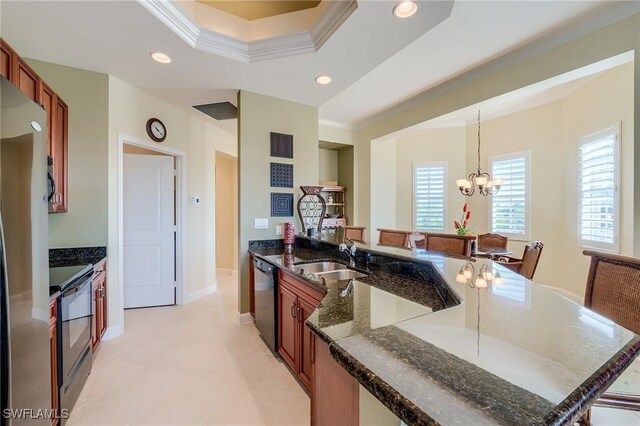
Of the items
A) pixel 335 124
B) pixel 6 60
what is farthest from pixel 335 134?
pixel 6 60

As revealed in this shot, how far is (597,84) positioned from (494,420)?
5092mm

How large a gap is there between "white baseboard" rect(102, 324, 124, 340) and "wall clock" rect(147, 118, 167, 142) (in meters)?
2.19

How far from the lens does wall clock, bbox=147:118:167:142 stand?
127 inches

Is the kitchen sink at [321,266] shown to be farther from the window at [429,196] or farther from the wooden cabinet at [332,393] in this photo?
the window at [429,196]

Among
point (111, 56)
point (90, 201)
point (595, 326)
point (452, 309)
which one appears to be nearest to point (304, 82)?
point (111, 56)

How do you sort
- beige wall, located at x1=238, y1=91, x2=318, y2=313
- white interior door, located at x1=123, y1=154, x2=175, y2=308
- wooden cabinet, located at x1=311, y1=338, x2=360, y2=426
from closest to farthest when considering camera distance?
1. wooden cabinet, located at x1=311, y1=338, x2=360, y2=426
2. beige wall, located at x1=238, y1=91, x2=318, y2=313
3. white interior door, located at x1=123, y1=154, x2=175, y2=308

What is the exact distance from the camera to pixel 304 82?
2922 mm

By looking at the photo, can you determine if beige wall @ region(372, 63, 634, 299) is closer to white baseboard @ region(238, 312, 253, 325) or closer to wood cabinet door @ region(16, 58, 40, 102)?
white baseboard @ region(238, 312, 253, 325)

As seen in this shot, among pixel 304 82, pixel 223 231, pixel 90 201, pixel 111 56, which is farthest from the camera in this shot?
pixel 223 231

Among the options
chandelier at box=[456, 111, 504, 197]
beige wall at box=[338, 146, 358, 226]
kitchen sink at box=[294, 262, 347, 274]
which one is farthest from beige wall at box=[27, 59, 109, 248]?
chandelier at box=[456, 111, 504, 197]

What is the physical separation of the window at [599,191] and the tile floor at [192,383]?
2676 mm

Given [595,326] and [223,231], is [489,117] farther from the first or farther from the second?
[223,231]

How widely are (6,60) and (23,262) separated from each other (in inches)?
58.2

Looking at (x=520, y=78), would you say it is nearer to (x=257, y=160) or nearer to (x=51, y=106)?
(x=257, y=160)
